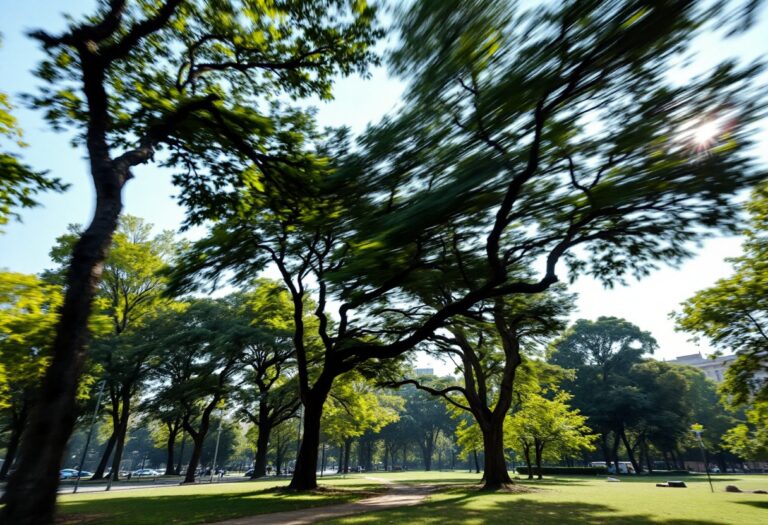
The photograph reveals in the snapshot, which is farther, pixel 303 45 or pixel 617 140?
pixel 303 45

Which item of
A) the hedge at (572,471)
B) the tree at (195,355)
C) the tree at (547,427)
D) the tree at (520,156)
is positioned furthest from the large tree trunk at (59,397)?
the hedge at (572,471)

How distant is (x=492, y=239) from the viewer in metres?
10.6

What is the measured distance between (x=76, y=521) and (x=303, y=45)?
13.2 m

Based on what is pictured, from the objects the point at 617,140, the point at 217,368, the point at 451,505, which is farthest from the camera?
the point at 217,368

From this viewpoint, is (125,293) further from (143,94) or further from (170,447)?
(143,94)

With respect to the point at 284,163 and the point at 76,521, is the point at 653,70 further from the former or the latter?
the point at 76,521

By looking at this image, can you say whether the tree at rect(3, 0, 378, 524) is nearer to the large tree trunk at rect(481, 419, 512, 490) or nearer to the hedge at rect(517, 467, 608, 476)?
the large tree trunk at rect(481, 419, 512, 490)

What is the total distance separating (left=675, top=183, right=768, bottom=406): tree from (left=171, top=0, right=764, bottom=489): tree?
5678 millimetres

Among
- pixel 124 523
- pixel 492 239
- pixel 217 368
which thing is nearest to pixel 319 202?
pixel 492 239

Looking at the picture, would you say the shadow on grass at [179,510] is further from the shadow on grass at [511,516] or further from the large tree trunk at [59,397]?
the large tree trunk at [59,397]

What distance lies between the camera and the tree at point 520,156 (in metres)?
6.56

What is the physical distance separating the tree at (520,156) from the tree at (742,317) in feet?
18.6

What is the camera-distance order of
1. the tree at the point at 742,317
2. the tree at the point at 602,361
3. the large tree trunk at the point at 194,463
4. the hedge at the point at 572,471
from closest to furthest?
the tree at the point at 742,317 < the large tree trunk at the point at 194,463 < the hedge at the point at 572,471 < the tree at the point at 602,361

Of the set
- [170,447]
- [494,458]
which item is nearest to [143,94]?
[494,458]
